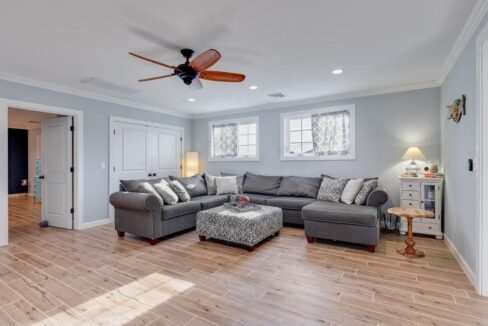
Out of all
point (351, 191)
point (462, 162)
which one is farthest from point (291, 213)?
point (462, 162)

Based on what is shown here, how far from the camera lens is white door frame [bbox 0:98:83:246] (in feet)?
12.2

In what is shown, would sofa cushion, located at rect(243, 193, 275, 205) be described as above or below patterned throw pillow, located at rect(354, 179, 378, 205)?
below

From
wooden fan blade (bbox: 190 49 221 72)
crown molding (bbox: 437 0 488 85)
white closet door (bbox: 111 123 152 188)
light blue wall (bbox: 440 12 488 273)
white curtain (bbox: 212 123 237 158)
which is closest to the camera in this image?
crown molding (bbox: 437 0 488 85)

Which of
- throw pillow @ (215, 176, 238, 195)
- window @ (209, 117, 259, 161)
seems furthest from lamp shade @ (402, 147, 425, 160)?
throw pillow @ (215, 176, 238, 195)

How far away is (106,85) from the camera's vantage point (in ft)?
14.0

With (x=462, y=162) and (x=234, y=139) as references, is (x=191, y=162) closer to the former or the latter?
(x=234, y=139)

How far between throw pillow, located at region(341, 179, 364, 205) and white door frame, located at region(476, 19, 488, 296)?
6.11 ft

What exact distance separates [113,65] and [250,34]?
1965 mm

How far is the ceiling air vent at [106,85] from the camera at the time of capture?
4019 millimetres

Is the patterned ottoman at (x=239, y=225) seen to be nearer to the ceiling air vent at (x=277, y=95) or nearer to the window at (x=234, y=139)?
the ceiling air vent at (x=277, y=95)

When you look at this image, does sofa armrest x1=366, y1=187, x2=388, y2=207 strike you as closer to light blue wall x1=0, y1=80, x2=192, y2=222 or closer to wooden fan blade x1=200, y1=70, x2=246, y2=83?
wooden fan blade x1=200, y1=70, x2=246, y2=83

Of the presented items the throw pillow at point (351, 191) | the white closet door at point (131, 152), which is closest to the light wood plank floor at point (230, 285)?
the throw pillow at point (351, 191)

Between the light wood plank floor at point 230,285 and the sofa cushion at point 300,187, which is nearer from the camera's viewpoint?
the light wood plank floor at point 230,285

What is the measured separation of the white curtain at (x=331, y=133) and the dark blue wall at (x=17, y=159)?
973 cm
